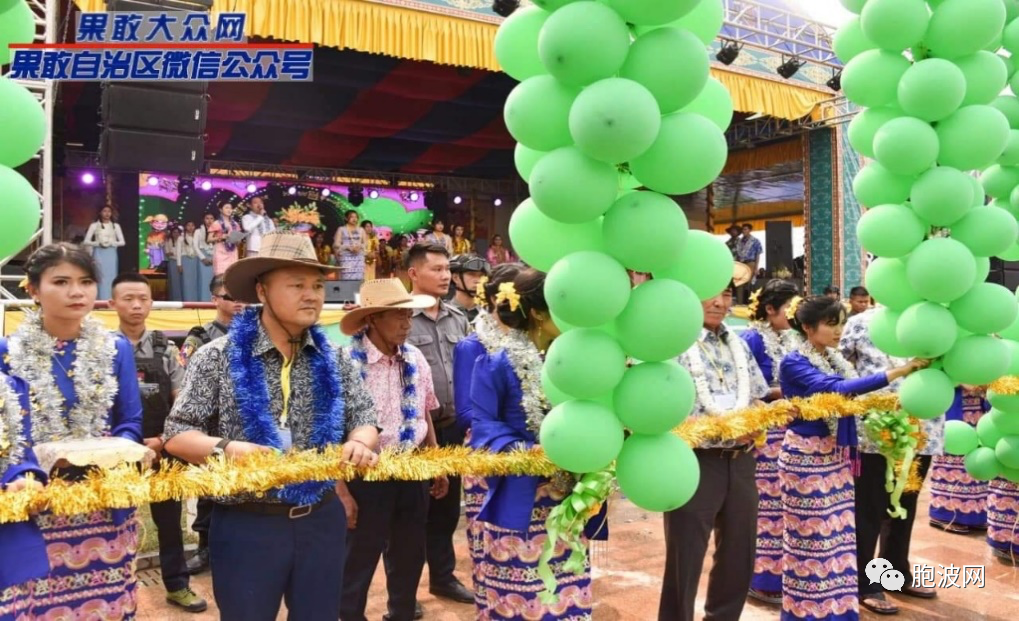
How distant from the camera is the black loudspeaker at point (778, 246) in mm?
13500

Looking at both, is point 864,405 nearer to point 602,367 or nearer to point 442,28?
point 602,367

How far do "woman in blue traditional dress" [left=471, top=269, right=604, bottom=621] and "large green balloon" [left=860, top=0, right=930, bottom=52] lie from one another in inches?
68.2

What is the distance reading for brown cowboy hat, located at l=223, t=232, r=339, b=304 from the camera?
7.66 ft

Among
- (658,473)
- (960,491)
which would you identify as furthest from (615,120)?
(960,491)

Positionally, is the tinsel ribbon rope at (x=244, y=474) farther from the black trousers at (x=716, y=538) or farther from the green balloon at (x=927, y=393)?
the green balloon at (x=927, y=393)

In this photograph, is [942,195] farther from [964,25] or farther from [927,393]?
[927,393]

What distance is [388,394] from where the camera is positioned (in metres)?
3.35

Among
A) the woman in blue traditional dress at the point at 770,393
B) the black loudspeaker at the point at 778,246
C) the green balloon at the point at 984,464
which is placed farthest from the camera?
the black loudspeaker at the point at 778,246

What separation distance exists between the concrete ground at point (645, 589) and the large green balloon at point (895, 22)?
2.72 metres

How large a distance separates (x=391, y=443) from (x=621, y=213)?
5.78ft

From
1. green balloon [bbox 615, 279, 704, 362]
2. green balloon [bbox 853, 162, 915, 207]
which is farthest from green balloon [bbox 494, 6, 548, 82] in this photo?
green balloon [bbox 853, 162, 915, 207]

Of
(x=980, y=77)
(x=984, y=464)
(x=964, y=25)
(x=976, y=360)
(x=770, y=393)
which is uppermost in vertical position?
(x=964, y=25)

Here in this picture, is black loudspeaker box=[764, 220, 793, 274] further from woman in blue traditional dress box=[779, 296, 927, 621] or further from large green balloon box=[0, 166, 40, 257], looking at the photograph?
large green balloon box=[0, 166, 40, 257]

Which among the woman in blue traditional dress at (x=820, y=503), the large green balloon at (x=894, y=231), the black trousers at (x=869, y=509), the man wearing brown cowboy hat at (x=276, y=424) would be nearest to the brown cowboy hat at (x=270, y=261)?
the man wearing brown cowboy hat at (x=276, y=424)
